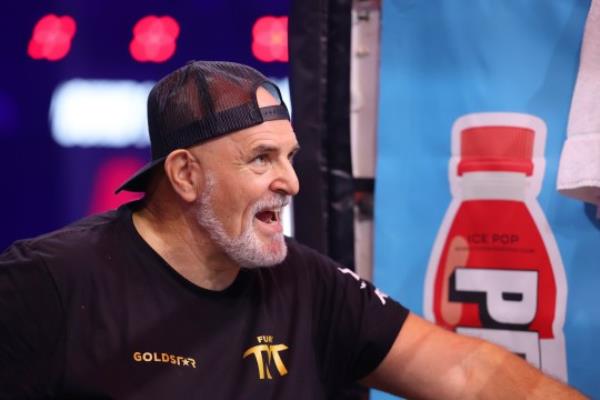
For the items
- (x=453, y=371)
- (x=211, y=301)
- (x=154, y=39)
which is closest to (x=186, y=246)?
(x=211, y=301)

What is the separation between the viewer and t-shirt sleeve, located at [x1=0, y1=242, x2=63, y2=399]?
1.29 meters

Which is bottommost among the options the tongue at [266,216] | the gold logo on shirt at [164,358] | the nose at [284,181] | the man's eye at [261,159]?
the gold logo on shirt at [164,358]

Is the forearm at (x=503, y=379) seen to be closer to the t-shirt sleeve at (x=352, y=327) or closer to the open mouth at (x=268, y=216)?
the t-shirt sleeve at (x=352, y=327)

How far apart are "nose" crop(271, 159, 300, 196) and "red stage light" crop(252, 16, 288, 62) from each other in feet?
2.30

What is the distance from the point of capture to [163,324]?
1.40 metres

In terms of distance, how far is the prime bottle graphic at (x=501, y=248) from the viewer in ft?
5.92

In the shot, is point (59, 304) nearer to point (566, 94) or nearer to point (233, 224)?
point (233, 224)

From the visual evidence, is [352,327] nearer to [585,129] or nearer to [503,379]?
[503,379]

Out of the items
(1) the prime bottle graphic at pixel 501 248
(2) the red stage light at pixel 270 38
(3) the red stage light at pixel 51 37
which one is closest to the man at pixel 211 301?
(1) the prime bottle graphic at pixel 501 248

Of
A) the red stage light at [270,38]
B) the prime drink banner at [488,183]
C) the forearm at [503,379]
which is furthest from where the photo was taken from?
the red stage light at [270,38]

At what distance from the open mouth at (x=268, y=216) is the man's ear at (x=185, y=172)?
128 millimetres

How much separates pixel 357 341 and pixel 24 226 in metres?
1.22

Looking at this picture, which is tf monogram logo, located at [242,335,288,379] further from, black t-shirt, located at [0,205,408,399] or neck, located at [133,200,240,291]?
neck, located at [133,200,240,291]

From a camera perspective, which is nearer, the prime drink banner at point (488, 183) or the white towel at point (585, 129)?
the white towel at point (585, 129)
